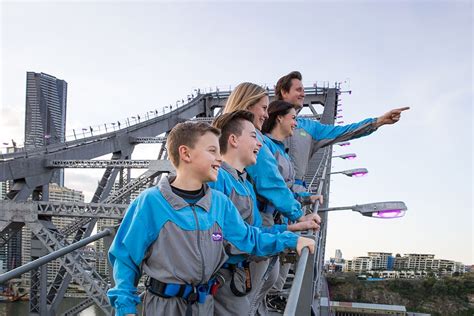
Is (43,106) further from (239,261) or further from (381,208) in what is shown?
(239,261)

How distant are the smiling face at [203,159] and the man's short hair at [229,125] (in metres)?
0.42

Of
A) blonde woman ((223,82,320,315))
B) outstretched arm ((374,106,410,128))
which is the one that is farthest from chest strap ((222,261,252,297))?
outstretched arm ((374,106,410,128))

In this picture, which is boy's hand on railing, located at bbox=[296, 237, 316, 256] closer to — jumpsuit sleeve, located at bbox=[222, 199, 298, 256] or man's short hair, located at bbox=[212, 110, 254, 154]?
jumpsuit sleeve, located at bbox=[222, 199, 298, 256]

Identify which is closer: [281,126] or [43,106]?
[281,126]

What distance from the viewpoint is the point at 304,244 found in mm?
1730

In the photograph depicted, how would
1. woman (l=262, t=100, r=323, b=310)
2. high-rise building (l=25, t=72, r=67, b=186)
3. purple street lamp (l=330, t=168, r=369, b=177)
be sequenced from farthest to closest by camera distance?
high-rise building (l=25, t=72, r=67, b=186), purple street lamp (l=330, t=168, r=369, b=177), woman (l=262, t=100, r=323, b=310)

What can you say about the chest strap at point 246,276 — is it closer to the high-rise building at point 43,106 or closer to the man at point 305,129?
the man at point 305,129

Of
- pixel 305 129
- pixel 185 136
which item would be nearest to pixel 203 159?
pixel 185 136

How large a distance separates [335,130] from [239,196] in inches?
79.9

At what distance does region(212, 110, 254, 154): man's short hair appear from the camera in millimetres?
2275

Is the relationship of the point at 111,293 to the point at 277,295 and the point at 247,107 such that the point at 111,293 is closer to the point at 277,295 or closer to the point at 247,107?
the point at 247,107

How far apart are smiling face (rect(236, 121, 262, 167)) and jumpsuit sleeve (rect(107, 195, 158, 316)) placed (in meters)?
0.71

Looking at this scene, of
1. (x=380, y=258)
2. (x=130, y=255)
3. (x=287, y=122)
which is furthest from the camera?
(x=380, y=258)

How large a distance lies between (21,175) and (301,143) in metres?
12.6
